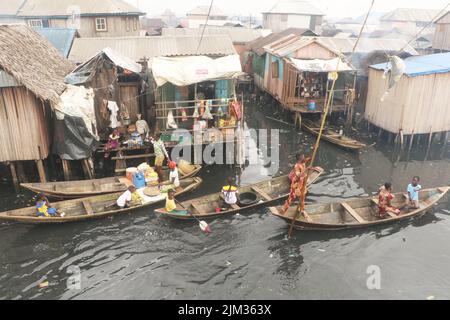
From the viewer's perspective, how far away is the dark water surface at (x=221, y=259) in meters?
10.4

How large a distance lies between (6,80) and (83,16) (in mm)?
21163

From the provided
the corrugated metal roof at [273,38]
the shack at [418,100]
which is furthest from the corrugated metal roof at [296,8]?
the shack at [418,100]

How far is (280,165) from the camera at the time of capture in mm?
19094

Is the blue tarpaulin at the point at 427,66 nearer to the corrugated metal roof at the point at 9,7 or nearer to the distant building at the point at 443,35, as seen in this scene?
the distant building at the point at 443,35

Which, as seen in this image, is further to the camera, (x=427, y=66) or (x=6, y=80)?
(x=427, y=66)

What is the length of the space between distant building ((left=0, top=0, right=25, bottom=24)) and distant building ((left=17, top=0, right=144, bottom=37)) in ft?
10.1

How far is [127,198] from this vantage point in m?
13.6

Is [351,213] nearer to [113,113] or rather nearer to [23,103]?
[113,113]

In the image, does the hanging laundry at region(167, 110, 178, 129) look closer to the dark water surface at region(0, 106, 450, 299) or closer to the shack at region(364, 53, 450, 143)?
the dark water surface at region(0, 106, 450, 299)

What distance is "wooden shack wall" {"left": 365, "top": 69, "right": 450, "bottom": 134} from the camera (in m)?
19.5

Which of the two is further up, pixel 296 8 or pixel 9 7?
pixel 296 8

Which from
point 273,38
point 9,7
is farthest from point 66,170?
point 9,7

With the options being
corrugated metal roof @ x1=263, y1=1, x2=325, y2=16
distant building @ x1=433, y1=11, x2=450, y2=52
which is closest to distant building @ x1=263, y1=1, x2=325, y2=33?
corrugated metal roof @ x1=263, y1=1, x2=325, y2=16
